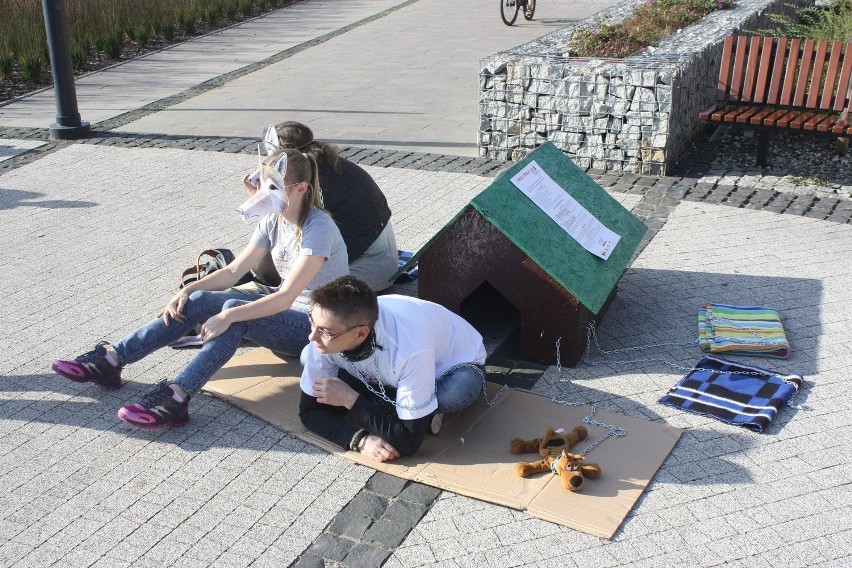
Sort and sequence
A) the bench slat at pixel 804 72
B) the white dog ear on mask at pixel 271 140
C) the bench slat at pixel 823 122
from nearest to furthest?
1. the white dog ear on mask at pixel 271 140
2. the bench slat at pixel 823 122
3. the bench slat at pixel 804 72

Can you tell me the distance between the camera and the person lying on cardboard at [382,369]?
3943mm

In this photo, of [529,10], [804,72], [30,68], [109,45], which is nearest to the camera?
[804,72]

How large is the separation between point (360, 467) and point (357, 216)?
5.39 ft

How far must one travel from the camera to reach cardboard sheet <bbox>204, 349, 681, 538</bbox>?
12.9 feet

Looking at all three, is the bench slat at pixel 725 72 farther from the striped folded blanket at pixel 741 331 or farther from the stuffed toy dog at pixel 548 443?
the stuffed toy dog at pixel 548 443

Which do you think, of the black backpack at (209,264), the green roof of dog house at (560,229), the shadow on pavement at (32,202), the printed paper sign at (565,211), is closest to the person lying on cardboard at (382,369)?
the green roof of dog house at (560,229)

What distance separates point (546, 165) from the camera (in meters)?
5.64

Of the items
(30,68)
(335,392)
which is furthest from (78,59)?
(335,392)

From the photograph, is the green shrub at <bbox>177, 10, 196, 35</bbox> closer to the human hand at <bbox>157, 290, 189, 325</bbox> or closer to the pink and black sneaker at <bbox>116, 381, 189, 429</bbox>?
the human hand at <bbox>157, 290, 189, 325</bbox>

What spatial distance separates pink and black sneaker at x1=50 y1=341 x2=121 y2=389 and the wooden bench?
533 cm

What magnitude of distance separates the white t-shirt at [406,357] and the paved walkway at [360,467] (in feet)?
1.25

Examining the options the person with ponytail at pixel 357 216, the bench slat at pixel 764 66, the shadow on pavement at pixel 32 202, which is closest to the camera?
the person with ponytail at pixel 357 216

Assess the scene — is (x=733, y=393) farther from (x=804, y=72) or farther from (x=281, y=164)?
(x=804, y=72)

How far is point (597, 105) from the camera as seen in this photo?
321 inches
